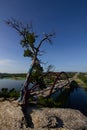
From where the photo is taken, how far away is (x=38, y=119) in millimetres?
15688

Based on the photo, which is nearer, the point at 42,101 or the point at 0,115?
the point at 0,115

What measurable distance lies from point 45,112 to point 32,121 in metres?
2.23

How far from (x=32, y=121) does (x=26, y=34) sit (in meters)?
12.7

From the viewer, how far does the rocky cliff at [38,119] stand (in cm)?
1451

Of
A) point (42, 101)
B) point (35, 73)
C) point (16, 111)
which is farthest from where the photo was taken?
point (35, 73)

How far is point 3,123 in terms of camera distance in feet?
48.8

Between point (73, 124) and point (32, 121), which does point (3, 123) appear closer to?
point (32, 121)

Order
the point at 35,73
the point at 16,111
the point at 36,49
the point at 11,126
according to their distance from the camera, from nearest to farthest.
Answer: the point at 11,126 → the point at 16,111 → the point at 36,49 → the point at 35,73

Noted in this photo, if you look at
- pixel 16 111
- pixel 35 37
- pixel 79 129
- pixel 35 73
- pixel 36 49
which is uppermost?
pixel 35 37

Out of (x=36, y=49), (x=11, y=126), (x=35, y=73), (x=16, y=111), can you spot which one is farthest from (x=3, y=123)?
(x=35, y=73)

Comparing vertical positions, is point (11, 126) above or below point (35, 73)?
below

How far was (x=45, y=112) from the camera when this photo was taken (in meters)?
17.5

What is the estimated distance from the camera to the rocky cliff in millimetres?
14508

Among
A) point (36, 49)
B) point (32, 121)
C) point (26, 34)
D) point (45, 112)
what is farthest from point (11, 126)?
point (26, 34)
